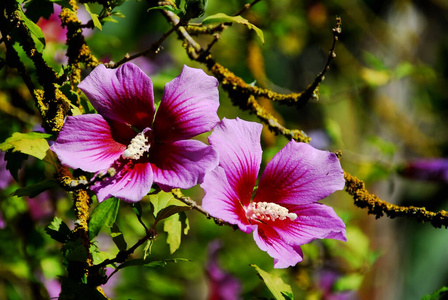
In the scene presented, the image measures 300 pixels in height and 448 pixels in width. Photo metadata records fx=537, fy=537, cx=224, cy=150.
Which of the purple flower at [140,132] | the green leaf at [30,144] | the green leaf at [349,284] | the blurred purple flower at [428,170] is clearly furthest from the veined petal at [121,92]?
the blurred purple flower at [428,170]

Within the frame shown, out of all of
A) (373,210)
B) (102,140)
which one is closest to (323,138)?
(373,210)

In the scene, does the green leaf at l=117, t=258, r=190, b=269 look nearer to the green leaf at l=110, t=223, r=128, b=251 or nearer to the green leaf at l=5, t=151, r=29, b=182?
the green leaf at l=110, t=223, r=128, b=251

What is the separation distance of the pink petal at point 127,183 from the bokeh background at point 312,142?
15 centimetres

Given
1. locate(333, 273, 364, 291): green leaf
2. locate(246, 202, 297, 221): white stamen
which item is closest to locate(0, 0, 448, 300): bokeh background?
locate(333, 273, 364, 291): green leaf

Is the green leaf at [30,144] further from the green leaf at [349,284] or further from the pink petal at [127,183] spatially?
the green leaf at [349,284]

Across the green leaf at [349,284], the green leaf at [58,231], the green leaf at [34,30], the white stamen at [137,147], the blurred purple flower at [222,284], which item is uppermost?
the green leaf at [34,30]

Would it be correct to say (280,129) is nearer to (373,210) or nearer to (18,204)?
(373,210)

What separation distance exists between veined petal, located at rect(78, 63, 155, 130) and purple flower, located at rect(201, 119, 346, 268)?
4.7 inches

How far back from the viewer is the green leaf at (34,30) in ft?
2.65

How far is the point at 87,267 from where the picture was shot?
76cm

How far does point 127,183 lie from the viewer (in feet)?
2.41

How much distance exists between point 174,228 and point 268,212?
0.56 ft

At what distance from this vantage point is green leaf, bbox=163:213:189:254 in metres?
0.89

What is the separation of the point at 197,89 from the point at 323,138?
5.43 ft
